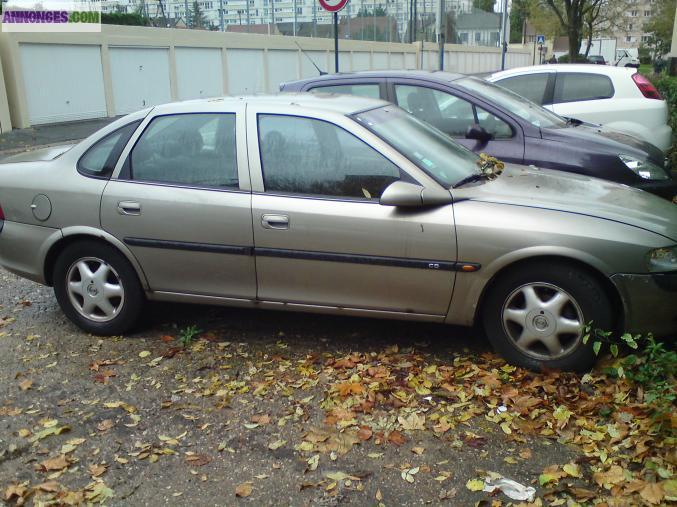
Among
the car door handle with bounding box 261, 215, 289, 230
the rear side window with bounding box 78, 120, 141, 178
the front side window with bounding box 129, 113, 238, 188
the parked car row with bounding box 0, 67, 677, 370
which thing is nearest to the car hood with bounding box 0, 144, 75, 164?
the parked car row with bounding box 0, 67, 677, 370

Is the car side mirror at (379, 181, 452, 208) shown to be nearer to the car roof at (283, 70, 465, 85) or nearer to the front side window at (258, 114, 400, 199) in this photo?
the front side window at (258, 114, 400, 199)

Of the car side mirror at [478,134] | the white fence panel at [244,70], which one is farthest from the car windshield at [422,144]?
the white fence panel at [244,70]

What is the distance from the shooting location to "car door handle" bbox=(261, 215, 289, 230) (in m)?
4.44

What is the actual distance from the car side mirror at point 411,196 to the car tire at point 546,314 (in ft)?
1.93

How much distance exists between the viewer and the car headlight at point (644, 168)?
6.47 metres

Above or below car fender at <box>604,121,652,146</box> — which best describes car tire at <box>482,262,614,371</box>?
below

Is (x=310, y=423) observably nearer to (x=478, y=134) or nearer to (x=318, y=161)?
(x=318, y=161)

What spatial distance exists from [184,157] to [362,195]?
1.27 metres

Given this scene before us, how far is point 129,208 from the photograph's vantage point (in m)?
4.75

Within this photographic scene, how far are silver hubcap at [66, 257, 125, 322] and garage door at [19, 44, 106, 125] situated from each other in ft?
54.4

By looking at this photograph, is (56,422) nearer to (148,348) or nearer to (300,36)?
(148,348)

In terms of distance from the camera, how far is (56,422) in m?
3.93

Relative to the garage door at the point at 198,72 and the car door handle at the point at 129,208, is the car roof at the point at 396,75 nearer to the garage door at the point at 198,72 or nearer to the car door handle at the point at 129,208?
the car door handle at the point at 129,208

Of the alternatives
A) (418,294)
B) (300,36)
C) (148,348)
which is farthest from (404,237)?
(300,36)
